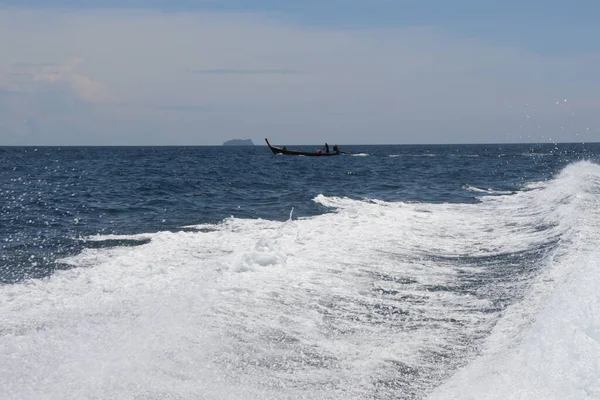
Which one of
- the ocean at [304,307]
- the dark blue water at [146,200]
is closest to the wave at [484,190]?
the dark blue water at [146,200]

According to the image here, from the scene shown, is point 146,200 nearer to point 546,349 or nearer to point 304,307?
point 304,307

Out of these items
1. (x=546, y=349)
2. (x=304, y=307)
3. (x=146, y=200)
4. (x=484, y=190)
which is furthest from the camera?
(x=484, y=190)

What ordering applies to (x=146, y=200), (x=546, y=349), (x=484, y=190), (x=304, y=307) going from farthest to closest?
(x=484, y=190), (x=146, y=200), (x=304, y=307), (x=546, y=349)

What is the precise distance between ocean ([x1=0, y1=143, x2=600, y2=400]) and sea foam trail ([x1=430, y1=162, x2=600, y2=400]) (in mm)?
26

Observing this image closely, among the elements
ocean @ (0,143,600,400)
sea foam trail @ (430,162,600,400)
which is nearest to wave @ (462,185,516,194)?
ocean @ (0,143,600,400)

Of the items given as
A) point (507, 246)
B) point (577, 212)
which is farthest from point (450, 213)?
point (507, 246)

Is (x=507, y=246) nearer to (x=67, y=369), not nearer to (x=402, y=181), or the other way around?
(x=67, y=369)

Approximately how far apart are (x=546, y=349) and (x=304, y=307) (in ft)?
12.6

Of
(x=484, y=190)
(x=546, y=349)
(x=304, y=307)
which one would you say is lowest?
(x=304, y=307)

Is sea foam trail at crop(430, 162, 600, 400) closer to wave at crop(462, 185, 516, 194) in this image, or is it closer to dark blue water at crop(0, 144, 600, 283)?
dark blue water at crop(0, 144, 600, 283)

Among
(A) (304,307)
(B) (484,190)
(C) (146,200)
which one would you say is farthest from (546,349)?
(B) (484,190)

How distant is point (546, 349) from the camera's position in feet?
22.4

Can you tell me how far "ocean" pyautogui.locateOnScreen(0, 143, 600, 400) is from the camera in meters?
6.48

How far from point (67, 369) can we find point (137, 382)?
0.96m
